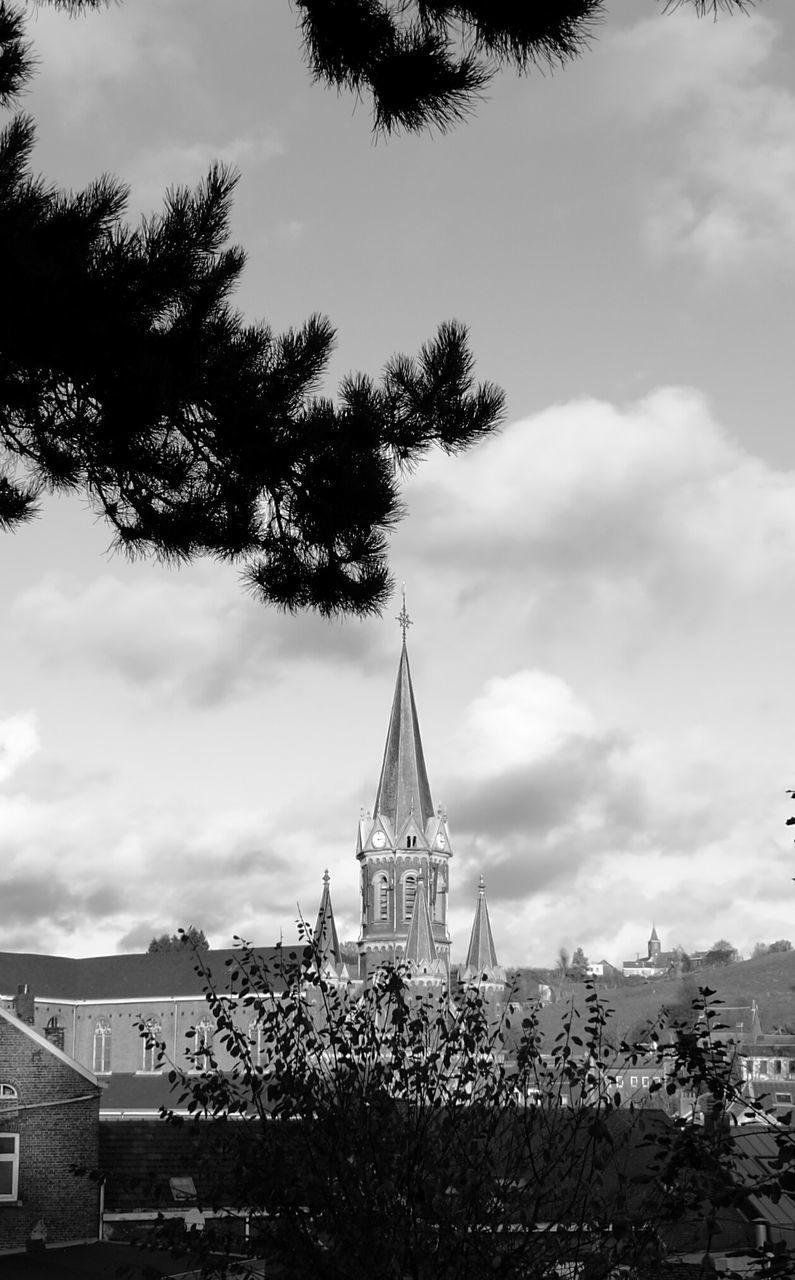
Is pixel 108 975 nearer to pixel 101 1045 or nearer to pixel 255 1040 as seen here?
pixel 101 1045

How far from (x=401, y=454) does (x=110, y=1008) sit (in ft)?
276

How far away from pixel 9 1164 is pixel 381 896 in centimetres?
6566

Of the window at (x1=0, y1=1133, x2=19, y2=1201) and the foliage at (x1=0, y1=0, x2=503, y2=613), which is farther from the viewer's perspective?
the window at (x1=0, y1=1133, x2=19, y2=1201)

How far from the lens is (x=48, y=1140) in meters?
25.6

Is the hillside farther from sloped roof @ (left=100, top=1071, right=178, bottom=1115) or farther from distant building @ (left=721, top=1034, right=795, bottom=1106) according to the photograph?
sloped roof @ (left=100, top=1071, right=178, bottom=1115)

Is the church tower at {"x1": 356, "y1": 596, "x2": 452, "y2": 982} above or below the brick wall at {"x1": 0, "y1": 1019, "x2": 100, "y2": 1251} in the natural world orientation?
above

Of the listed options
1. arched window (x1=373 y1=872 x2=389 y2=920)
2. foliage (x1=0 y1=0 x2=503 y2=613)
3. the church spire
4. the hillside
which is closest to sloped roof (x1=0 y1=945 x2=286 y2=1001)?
arched window (x1=373 y1=872 x2=389 y2=920)

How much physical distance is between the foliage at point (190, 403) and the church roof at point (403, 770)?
276 feet

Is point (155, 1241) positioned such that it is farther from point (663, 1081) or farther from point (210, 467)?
point (210, 467)

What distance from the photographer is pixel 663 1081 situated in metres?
8.89

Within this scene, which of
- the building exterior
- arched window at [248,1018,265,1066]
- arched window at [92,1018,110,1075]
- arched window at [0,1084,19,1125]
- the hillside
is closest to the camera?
arched window at [248,1018,265,1066]

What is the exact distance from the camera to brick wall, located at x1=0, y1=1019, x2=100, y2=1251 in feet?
79.8

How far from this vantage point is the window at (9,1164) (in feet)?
81.1

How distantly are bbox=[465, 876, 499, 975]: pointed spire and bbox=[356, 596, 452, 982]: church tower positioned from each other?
5202 millimetres
